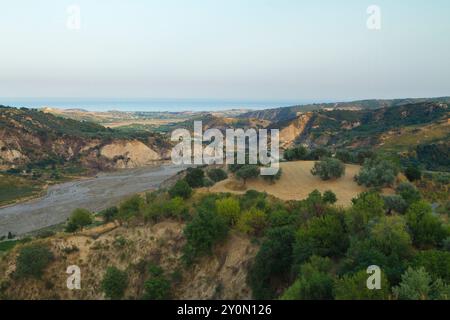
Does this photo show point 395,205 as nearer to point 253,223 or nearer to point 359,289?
point 253,223

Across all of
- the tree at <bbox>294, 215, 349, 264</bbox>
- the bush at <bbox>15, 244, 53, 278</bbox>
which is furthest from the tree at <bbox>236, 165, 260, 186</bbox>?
the bush at <bbox>15, 244, 53, 278</bbox>

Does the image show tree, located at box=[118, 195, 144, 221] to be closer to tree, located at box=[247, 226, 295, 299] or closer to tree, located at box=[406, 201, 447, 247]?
tree, located at box=[247, 226, 295, 299]

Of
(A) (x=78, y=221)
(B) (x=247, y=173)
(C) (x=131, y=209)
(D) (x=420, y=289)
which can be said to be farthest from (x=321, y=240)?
(A) (x=78, y=221)

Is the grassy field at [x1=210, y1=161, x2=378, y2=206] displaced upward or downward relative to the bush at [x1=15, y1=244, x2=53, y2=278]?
upward

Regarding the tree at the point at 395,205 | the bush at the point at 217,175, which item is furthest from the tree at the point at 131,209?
the tree at the point at 395,205

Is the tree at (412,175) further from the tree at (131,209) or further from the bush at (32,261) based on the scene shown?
the bush at (32,261)

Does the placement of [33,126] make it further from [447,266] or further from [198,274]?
[447,266]
